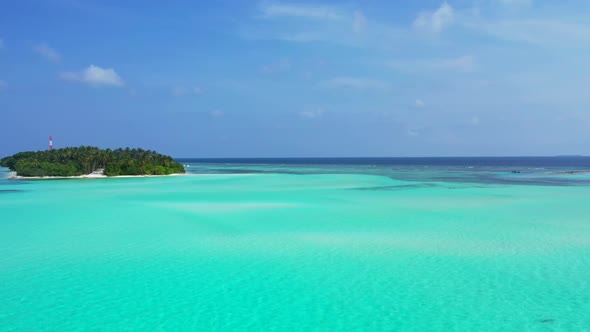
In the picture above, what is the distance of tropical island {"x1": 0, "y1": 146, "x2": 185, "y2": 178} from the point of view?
5084 cm

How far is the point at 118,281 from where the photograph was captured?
32.6ft

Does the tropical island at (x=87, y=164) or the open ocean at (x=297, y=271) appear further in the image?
the tropical island at (x=87, y=164)

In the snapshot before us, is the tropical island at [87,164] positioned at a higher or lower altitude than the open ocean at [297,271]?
higher

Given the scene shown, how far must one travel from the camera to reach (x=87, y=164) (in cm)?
5447

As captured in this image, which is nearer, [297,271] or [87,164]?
[297,271]

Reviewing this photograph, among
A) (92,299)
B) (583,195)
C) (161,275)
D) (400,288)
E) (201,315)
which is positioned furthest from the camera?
(583,195)

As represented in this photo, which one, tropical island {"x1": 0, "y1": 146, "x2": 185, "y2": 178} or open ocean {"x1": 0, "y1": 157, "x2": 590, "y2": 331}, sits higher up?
tropical island {"x1": 0, "y1": 146, "x2": 185, "y2": 178}

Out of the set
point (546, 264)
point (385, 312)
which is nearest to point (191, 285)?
point (385, 312)

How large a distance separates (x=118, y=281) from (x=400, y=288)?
588cm

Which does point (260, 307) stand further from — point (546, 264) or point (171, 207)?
point (171, 207)

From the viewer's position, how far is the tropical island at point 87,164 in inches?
2002

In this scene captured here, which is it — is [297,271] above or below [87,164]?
below

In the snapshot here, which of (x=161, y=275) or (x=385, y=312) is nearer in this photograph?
(x=385, y=312)

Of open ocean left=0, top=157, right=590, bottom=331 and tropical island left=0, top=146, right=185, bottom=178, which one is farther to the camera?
tropical island left=0, top=146, right=185, bottom=178
